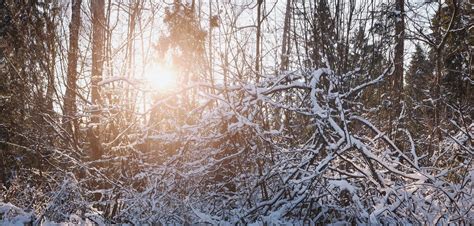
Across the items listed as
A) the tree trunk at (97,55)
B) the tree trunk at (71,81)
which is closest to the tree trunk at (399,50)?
the tree trunk at (97,55)

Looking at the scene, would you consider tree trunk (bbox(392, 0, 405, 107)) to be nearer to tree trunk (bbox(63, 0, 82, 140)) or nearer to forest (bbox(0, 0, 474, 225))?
forest (bbox(0, 0, 474, 225))

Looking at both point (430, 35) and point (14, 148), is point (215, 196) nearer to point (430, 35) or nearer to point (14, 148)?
point (430, 35)

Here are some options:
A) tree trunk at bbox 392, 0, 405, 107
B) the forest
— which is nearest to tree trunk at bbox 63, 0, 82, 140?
the forest

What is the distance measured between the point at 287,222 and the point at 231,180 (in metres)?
0.81

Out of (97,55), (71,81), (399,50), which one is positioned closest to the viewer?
(71,81)

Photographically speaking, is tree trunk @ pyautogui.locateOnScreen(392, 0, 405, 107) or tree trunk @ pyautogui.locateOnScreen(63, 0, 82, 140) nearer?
tree trunk @ pyautogui.locateOnScreen(63, 0, 82, 140)

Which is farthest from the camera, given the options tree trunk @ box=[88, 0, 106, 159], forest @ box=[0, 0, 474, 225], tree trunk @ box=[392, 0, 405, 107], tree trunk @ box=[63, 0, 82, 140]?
tree trunk @ box=[392, 0, 405, 107]

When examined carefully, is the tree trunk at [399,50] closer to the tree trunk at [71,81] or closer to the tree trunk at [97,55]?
the tree trunk at [97,55]

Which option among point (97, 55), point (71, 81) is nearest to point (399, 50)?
point (97, 55)

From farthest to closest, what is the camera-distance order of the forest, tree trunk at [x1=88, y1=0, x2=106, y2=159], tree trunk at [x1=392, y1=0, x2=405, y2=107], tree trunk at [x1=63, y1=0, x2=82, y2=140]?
1. tree trunk at [x1=392, y1=0, x2=405, y2=107]
2. tree trunk at [x1=88, y1=0, x2=106, y2=159]
3. tree trunk at [x1=63, y1=0, x2=82, y2=140]
4. the forest

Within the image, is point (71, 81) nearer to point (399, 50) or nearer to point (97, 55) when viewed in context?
point (97, 55)

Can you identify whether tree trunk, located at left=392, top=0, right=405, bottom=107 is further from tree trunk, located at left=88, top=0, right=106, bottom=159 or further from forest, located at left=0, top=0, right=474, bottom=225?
tree trunk, located at left=88, top=0, right=106, bottom=159

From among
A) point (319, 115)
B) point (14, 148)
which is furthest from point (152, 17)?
point (14, 148)

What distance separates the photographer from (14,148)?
12.5 meters
